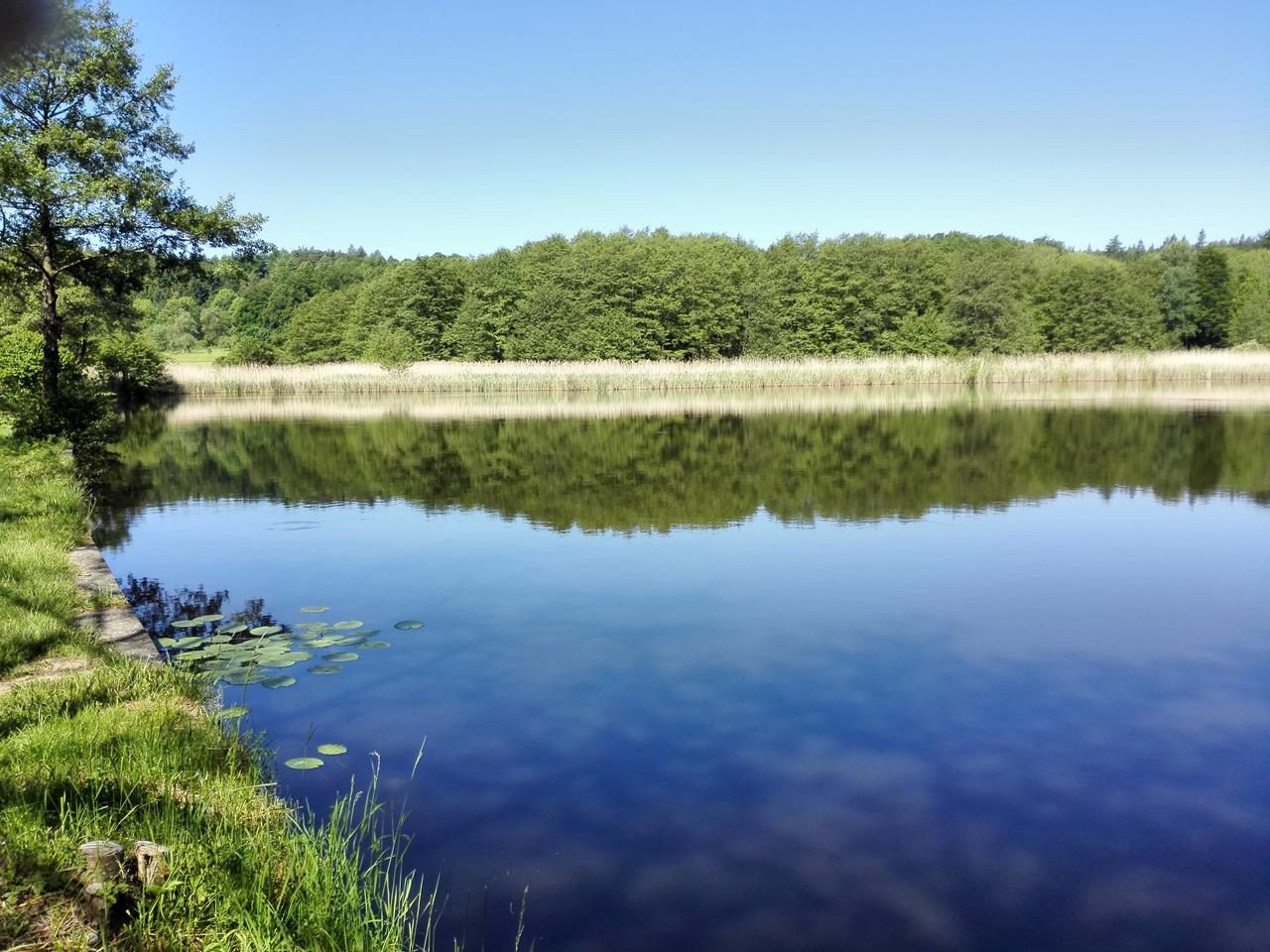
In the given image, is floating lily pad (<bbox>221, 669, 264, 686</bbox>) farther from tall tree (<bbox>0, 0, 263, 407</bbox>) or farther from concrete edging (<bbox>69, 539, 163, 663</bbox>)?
tall tree (<bbox>0, 0, 263, 407</bbox>)

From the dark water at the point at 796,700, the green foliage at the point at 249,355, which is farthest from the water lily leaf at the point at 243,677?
the green foliage at the point at 249,355

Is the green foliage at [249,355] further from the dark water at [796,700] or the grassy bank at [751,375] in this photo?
the dark water at [796,700]

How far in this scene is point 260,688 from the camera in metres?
5.92

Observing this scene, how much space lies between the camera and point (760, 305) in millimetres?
59844

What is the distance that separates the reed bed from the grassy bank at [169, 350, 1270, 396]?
1148 millimetres

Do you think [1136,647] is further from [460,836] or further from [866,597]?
[460,836]

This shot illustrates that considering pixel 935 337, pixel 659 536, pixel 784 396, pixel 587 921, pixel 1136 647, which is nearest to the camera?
pixel 587 921

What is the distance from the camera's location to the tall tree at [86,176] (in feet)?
51.4

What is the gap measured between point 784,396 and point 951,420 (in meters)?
13.1

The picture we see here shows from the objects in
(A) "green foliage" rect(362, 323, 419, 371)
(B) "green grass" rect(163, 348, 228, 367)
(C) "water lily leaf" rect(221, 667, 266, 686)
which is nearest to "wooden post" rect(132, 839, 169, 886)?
(C) "water lily leaf" rect(221, 667, 266, 686)

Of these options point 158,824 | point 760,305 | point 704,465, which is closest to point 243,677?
point 158,824

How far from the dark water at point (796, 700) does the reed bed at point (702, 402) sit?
16973mm

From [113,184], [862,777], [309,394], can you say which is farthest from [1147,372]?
[862,777]

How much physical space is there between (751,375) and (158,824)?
40.7m
